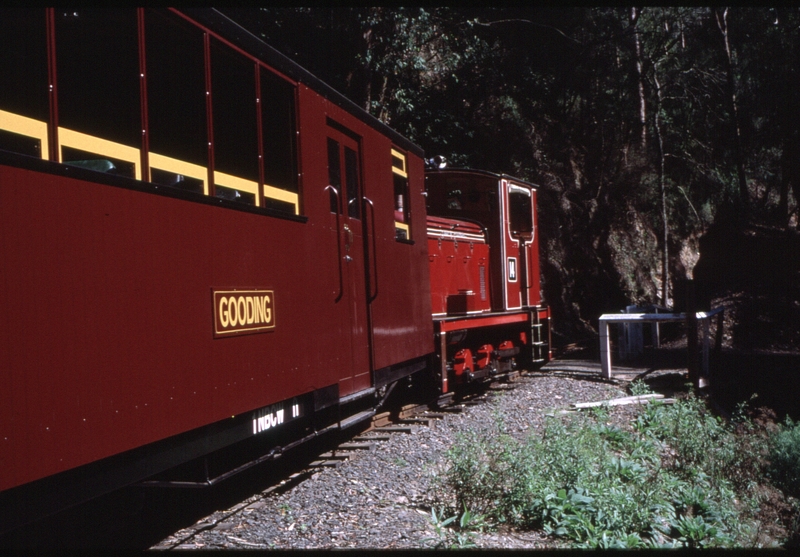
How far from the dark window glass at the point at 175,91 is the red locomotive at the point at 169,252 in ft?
0.04

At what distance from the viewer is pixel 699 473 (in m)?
6.42

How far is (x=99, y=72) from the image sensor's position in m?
3.51

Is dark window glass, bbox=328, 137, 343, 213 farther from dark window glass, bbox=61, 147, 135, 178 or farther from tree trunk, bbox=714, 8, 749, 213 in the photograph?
tree trunk, bbox=714, 8, 749, 213

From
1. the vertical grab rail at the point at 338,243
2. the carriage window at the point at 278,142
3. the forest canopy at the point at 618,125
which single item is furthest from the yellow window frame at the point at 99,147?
the forest canopy at the point at 618,125

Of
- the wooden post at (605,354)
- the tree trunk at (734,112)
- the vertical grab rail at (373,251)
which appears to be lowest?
the wooden post at (605,354)

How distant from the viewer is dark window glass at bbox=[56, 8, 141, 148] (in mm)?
3285

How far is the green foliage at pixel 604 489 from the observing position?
4.63 m

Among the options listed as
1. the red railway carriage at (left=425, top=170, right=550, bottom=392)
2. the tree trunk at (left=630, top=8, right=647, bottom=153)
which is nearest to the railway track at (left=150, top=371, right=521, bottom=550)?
the red railway carriage at (left=425, top=170, right=550, bottom=392)

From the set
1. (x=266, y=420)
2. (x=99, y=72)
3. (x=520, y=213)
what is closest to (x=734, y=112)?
(x=520, y=213)

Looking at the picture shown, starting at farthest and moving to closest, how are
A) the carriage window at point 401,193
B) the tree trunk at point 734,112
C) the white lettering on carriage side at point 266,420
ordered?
the tree trunk at point 734,112 < the carriage window at point 401,193 < the white lettering on carriage side at point 266,420

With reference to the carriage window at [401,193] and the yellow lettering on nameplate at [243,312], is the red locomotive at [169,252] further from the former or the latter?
the carriage window at [401,193]

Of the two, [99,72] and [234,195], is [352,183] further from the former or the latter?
[99,72]

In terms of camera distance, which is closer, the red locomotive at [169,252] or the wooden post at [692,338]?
the red locomotive at [169,252]

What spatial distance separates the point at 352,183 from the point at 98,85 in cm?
308
